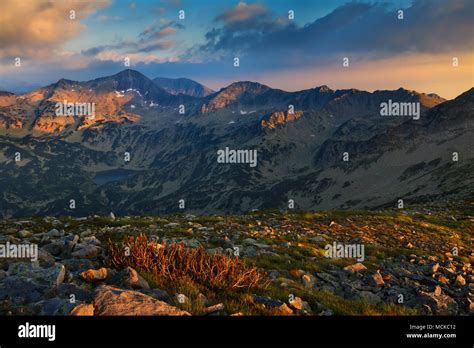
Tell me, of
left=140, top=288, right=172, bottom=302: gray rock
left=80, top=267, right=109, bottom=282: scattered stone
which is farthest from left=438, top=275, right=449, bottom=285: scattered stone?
left=80, top=267, right=109, bottom=282: scattered stone

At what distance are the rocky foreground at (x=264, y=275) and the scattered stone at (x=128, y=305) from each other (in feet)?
0.07

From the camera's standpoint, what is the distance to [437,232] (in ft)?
94.5

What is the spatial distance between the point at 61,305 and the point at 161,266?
3.50 metres

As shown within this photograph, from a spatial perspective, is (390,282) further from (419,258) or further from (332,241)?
(332,241)

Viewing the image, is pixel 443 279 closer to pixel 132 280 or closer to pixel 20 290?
pixel 132 280

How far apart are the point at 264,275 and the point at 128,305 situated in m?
6.24

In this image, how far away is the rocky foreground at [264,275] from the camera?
811 cm

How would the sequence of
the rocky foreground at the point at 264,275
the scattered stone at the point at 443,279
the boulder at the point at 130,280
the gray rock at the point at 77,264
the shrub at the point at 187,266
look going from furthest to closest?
the scattered stone at the point at 443,279
the gray rock at the point at 77,264
the shrub at the point at 187,266
the boulder at the point at 130,280
the rocky foreground at the point at 264,275

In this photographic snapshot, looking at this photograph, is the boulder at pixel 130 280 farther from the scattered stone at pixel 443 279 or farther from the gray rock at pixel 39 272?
the scattered stone at pixel 443 279

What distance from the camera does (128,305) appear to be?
24.5 feet

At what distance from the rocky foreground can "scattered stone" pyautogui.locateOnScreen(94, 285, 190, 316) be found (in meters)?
0.02

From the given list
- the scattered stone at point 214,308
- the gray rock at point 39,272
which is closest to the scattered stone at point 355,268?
the scattered stone at point 214,308

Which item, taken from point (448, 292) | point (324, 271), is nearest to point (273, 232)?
point (324, 271)
